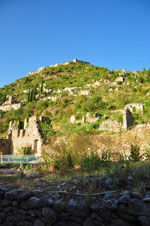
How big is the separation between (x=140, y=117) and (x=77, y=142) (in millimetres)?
16417

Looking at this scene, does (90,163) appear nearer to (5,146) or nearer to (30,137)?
(30,137)

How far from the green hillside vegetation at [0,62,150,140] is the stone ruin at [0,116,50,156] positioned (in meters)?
0.94

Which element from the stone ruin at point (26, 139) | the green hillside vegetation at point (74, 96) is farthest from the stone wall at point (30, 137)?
the green hillside vegetation at point (74, 96)

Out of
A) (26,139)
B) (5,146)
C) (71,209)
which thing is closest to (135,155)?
(71,209)

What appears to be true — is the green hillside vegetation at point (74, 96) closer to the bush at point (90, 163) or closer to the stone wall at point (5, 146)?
the stone wall at point (5, 146)

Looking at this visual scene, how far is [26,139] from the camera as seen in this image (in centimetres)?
1525

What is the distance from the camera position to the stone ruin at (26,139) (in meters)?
14.1

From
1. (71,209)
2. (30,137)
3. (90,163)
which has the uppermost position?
(30,137)

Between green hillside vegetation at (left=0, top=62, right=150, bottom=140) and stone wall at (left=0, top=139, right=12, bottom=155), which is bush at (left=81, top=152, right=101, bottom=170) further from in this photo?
stone wall at (left=0, top=139, right=12, bottom=155)

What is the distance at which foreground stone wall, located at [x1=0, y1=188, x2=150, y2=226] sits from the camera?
2391 millimetres

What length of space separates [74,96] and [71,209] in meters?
43.0

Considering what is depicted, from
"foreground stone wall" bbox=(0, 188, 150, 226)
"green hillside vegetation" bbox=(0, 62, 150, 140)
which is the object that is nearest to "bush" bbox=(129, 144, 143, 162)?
"foreground stone wall" bbox=(0, 188, 150, 226)

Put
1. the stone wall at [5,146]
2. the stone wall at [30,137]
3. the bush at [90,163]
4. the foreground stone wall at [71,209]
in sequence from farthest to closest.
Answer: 1. the stone wall at [5,146]
2. the stone wall at [30,137]
3. the bush at [90,163]
4. the foreground stone wall at [71,209]

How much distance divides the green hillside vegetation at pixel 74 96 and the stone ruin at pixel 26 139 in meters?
0.94
